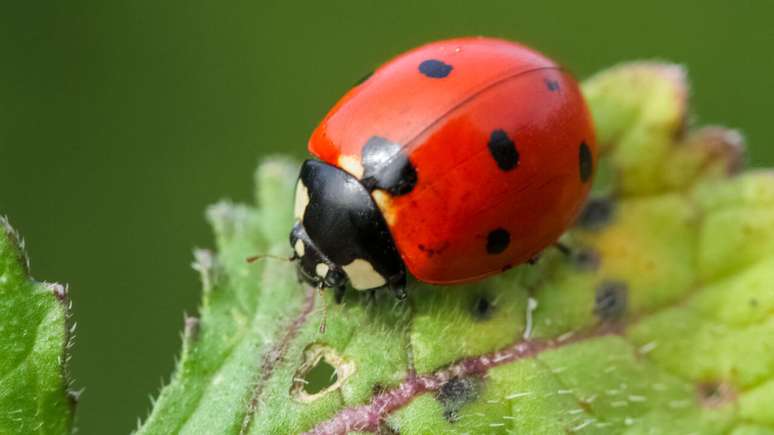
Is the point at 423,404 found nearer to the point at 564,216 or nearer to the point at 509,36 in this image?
the point at 564,216

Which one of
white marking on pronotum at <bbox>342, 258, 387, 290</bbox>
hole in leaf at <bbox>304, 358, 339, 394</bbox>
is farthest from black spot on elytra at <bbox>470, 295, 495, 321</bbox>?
hole in leaf at <bbox>304, 358, 339, 394</bbox>

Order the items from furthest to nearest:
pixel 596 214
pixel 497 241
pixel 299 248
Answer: pixel 596 214
pixel 299 248
pixel 497 241

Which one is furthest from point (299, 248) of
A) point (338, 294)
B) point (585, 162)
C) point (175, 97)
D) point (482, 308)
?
point (175, 97)

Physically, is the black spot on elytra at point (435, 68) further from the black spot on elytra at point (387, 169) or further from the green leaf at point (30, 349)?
the green leaf at point (30, 349)

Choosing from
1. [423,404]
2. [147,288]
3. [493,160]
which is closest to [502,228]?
[493,160]

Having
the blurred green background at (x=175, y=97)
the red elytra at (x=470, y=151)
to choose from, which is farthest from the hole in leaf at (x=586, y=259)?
the blurred green background at (x=175, y=97)

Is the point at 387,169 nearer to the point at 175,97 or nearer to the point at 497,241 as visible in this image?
the point at 497,241
